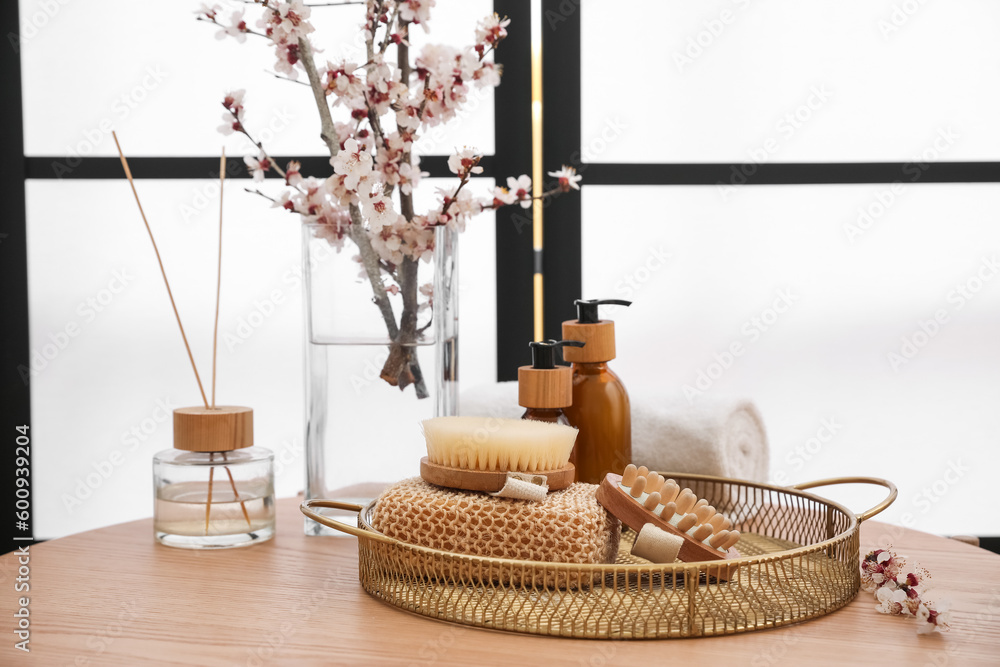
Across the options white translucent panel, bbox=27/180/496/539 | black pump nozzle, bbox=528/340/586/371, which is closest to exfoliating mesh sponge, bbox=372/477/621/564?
black pump nozzle, bbox=528/340/586/371

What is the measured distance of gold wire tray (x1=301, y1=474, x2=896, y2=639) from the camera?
515 millimetres

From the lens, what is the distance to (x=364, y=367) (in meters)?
0.79

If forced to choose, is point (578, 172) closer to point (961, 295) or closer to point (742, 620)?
point (961, 295)

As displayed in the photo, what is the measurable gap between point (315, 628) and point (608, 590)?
189 mm

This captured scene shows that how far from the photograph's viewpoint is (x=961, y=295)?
1.39 metres

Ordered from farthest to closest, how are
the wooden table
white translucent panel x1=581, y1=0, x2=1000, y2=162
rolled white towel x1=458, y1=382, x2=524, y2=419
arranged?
white translucent panel x1=581, y1=0, x2=1000, y2=162 → rolled white towel x1=458, y1=382, x2=524, y2=419 → the wooden table

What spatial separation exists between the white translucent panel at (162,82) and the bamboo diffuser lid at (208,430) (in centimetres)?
72

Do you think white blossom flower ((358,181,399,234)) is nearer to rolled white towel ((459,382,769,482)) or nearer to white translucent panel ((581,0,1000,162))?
rolled white towel ((459,382,769,482))

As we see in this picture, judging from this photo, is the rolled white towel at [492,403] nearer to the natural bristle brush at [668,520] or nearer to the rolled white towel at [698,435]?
the rolled white towel at [698,435]

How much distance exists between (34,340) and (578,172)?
2.93ft

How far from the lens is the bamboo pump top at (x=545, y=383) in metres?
0.68

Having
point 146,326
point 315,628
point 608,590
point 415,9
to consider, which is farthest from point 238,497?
point 146,326

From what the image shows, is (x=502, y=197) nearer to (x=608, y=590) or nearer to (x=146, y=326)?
(x=608, y=590)

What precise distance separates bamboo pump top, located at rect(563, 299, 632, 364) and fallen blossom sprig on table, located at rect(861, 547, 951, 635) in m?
0.26
